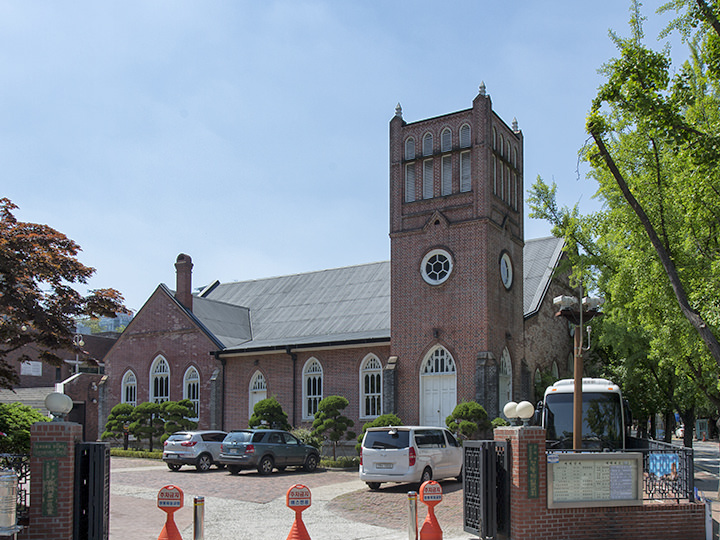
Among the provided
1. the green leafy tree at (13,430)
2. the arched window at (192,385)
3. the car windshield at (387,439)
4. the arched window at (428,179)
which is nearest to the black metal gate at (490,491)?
the car windshield at (387,439)

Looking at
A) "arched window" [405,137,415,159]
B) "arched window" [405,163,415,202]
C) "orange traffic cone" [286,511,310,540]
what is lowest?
"orange traffic cone" [286,511,310,540]

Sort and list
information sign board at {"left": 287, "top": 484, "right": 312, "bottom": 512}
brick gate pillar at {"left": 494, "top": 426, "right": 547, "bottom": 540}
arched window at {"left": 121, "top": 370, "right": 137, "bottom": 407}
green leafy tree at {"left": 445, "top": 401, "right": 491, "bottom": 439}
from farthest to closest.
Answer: arched window at {"left": 121, "top": 370, "right": 137, "bottom": 407} → green leafy tree at {"left": 445, "top": 401, "right": 491, "bottom": 439} → brick gate pillar at {"left": 494, "top": 426, "right": 547, "bottom": 540} → information sign board at {"left": 287, "top": 484, "right": 312, "bottom": 512}

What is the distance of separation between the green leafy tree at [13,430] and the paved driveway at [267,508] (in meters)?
2.21

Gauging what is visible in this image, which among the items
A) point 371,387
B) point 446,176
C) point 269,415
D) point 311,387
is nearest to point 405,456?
point 269,415

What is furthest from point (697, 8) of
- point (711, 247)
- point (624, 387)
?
point (624, 387)

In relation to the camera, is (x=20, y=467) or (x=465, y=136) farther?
(x=465, y=136)

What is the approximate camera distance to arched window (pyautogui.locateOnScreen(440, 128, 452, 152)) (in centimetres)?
2782

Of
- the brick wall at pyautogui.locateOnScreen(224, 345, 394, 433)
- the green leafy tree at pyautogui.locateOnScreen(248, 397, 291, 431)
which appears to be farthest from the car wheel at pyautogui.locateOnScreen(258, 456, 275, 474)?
the brick wall at pyautogui.locateOnScreen(224, 345, 394, 433)

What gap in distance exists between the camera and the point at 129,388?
36.8 metres

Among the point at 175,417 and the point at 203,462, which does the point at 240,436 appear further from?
the point at 175,417

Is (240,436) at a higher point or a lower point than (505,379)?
lower

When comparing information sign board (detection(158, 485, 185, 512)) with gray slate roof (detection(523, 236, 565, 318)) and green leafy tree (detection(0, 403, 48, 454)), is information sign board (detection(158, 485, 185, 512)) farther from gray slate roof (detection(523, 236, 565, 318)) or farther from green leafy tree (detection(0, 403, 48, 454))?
gray slate roof (detection(523, 236, 565, 318))

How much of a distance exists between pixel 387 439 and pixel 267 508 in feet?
12.0

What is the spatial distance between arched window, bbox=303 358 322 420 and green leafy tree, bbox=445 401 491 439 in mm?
8544
